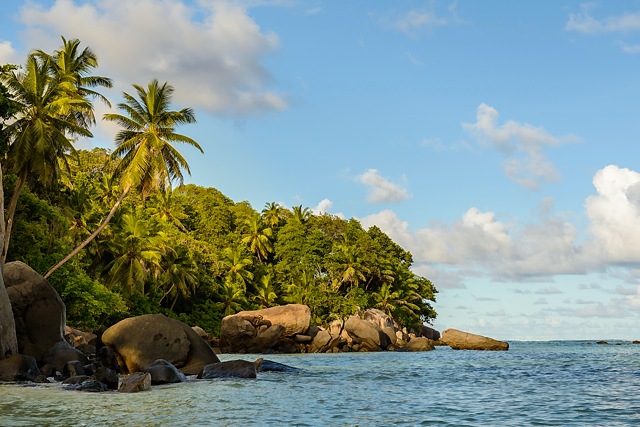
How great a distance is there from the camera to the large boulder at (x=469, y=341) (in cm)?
5675

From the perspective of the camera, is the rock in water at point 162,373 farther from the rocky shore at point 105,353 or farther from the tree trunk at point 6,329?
the tree trunk at point 6,329

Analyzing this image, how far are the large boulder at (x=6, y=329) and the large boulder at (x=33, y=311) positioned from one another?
4.70ft

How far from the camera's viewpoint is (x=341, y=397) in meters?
14.5

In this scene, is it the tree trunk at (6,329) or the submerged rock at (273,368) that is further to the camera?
the submerged rock at (273,368)

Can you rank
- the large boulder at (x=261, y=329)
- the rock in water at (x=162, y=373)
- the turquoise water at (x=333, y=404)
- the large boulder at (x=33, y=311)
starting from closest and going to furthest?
the turquoise water at (x=333, y=404), the rock in water at (x=162, y=373), the large boulder at (x=33, y=311), the large boulder at (x=261, y=329)

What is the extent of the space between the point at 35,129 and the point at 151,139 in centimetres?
648

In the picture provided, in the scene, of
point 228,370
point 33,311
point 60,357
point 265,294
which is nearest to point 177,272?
point 265,294

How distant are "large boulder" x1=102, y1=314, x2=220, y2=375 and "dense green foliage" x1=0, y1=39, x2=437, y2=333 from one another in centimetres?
1010

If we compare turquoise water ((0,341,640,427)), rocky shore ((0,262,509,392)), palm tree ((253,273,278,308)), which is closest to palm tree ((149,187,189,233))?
palm tree ((253,273,278,308))

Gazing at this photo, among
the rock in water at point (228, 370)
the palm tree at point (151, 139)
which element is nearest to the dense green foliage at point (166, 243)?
the palm tree at point (151, 139)

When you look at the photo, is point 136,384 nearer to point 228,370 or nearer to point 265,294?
point 228,370

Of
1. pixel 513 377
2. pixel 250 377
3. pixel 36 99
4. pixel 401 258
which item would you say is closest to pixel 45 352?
pixel 250 377

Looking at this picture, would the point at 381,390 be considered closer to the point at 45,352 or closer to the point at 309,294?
the point at 45,352

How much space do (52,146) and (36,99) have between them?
111 inches
